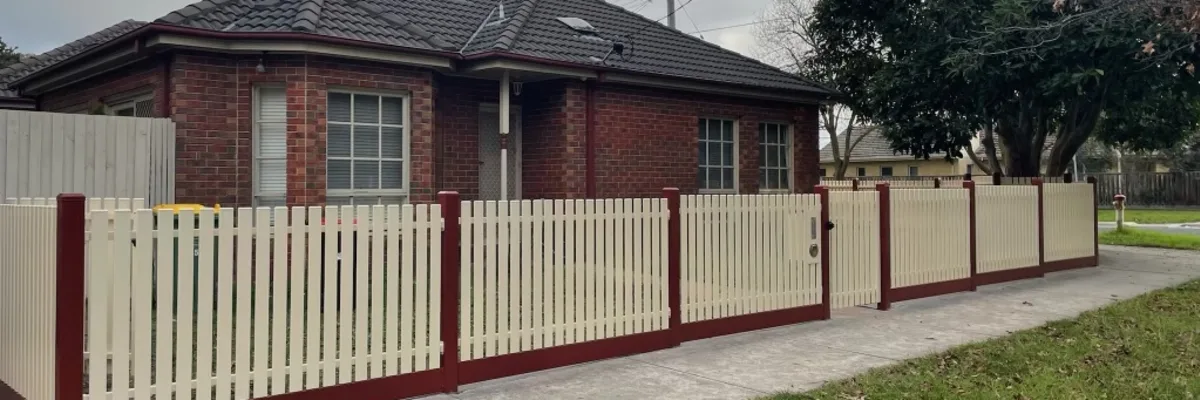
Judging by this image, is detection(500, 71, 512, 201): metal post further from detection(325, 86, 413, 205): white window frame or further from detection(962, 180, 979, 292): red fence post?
detection(962, 180, 979, 292): red fence post

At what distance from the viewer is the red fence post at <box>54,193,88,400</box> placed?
13.2 feet

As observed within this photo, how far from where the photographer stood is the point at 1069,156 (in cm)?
1524

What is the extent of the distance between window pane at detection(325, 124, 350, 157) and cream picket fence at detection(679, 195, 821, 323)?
188 inches

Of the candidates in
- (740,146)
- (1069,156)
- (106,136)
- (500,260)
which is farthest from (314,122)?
(1069,156)

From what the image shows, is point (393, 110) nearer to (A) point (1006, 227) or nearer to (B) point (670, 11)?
(A) point (1006, 227)

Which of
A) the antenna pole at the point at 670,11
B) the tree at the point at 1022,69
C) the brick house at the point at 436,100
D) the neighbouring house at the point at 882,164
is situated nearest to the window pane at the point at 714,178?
the brick house at the point at 436,100

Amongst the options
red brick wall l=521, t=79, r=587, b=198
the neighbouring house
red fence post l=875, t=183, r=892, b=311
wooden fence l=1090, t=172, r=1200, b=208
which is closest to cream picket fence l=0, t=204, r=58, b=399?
red fence post l=875, t=183, r=892, b=311

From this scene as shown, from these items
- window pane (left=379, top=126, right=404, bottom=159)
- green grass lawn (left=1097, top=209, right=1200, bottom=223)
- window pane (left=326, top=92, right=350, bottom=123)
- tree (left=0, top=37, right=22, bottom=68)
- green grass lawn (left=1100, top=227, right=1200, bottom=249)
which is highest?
tree (left=0, top=37, right=22, bottom=68)

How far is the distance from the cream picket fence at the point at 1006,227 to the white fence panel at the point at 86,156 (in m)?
9.27

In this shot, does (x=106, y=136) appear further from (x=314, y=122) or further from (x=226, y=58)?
(x=314, y=122)

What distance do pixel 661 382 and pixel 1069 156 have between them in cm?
1253

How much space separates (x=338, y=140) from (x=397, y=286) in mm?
5249

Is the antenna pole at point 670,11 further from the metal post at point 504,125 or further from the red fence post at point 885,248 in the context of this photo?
the red fence post at point 885,248

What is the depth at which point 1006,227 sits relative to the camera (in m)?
10.8
